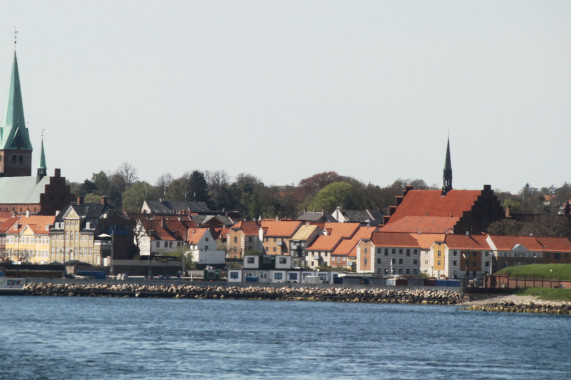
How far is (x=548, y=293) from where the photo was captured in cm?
9612

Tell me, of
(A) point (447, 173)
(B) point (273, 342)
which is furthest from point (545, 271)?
(B) point (273, 342)

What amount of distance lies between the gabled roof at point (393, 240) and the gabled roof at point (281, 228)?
25598mm

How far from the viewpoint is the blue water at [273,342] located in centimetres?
5319

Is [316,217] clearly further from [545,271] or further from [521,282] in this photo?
[521,282]

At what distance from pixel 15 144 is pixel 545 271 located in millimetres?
93556

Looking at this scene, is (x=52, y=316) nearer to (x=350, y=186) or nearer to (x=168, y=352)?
(x=168, y=352)

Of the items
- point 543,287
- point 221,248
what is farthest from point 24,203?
point 543,287

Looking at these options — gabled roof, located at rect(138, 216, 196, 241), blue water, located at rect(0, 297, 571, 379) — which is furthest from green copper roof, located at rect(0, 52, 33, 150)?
blue water, located at rect(0, 297, 571, 379)

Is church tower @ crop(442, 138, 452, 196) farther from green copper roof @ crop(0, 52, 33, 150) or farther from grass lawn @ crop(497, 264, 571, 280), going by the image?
green copper roof @ crop(0, 52, 33, 150)

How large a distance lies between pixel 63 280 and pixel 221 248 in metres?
33.6

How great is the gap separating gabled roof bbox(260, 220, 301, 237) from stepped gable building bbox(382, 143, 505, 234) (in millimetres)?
11041

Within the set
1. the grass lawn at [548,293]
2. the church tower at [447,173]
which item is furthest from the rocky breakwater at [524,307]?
the church tower at [447,173]

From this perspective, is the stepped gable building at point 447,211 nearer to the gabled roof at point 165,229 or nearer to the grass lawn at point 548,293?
the gabled roof at point 165,229

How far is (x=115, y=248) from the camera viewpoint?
129625mm
